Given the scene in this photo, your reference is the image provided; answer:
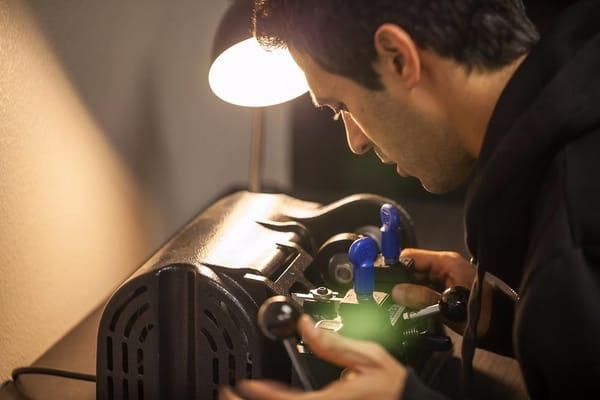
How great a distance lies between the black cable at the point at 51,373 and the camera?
1.08 meters

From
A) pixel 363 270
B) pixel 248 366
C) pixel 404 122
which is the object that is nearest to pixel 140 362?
pixel 248 366

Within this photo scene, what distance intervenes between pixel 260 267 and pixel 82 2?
0.52 metres

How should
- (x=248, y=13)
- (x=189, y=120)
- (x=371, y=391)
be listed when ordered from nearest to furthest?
(x=371, y=391) → (x=248, y=13) → (x=189, y=120)

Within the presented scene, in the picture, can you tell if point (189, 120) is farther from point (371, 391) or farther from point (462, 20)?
point (371, 391)

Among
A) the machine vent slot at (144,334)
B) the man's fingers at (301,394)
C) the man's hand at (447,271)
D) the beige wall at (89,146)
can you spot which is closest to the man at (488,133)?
the man's fingers at (301,394)

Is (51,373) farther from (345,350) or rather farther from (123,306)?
(345,350)

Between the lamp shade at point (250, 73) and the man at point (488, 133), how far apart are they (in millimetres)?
143

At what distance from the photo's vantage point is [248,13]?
44.3 inches

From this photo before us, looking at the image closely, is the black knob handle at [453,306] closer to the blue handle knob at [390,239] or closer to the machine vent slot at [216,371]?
the blue handle knob at [390,239]

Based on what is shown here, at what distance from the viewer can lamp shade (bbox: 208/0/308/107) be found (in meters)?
1.13

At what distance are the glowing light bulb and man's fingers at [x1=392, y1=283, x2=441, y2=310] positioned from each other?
316 mm

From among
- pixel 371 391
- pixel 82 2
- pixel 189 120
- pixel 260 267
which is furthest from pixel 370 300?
pixel 189 120

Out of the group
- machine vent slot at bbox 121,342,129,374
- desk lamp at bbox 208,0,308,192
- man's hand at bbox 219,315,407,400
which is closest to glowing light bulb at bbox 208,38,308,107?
desk lamp at bbox 208,0,308,192

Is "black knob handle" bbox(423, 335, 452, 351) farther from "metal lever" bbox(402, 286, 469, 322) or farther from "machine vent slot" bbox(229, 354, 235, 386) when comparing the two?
"machine vent slot" bbox(229, 354, 235, 386)
